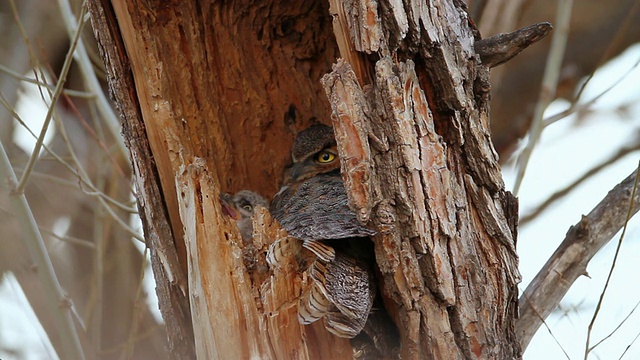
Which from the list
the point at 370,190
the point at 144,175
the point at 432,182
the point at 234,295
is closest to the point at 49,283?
the point at 144,175

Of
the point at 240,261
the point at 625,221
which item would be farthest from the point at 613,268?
the point at 240,261

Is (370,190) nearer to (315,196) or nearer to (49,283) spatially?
(315,196)

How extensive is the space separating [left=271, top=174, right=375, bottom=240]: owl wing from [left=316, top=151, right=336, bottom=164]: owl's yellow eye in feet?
0.50

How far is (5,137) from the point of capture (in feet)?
14.8

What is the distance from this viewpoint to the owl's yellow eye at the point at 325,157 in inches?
139

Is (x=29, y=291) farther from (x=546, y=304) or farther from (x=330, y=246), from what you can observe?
(x=546, y=304)

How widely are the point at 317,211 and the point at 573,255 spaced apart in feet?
3.35

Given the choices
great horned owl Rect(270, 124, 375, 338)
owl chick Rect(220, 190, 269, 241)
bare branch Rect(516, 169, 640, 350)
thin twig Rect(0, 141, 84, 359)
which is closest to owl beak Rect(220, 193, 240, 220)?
owl chick Rect(220, 190, 269, 241)

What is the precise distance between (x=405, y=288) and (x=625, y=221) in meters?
1.05

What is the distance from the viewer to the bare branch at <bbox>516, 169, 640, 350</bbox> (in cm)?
263

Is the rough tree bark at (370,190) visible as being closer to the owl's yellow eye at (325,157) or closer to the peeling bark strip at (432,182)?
the peeling bark strip at (432,182)

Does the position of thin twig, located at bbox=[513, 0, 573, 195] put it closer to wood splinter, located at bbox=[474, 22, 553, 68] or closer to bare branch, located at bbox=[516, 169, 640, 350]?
bare branch, located at bbox=[516, 169, 640, 350]

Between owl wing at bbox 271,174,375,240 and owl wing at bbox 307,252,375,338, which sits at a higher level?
owl wing at bbox 271,174,375,240

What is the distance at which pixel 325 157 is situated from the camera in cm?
357
